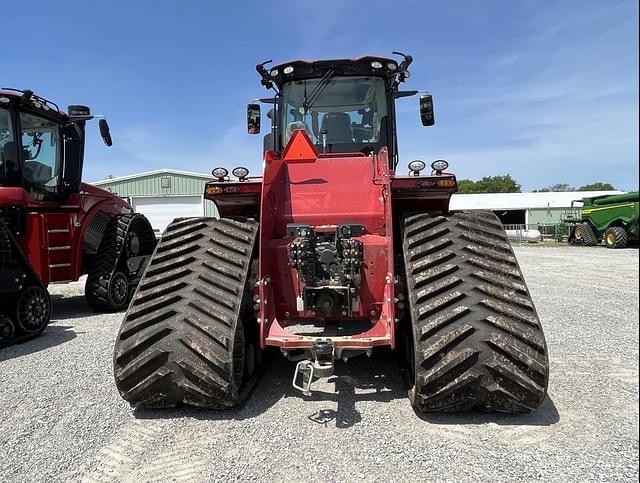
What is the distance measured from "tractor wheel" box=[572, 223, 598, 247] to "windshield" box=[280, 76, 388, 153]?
2197 centimetres

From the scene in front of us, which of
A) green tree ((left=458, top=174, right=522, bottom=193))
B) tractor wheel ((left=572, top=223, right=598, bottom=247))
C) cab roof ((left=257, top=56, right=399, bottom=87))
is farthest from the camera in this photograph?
green tree ((left=458, top=174, right=522, bottom=193))

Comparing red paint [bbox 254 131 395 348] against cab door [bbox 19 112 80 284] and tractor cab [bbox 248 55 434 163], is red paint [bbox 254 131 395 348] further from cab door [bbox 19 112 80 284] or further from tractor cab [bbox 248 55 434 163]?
cab door [bbox 19 112 80 284]

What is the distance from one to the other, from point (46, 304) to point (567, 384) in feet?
20.7

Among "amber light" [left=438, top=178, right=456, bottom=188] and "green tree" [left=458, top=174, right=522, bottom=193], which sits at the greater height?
"green tree" [left=458, top=174, right=522, bottom=193]

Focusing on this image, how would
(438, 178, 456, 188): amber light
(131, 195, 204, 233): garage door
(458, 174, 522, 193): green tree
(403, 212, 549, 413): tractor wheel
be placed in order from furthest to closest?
(458, 174, 522, 193): green tree, (131, 195, 204, 233): garage door, (438, 178, 456, 188): amber light, (403, 212, 549, 413): tractor wheel

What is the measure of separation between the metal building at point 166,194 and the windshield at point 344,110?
774 inches

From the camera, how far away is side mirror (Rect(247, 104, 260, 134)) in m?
6.52

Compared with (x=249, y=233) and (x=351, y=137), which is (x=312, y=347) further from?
(x=351, y=137)

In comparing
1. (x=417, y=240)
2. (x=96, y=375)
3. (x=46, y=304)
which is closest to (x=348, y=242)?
(x=417, y=240)

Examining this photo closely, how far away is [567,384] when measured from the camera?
4.02m

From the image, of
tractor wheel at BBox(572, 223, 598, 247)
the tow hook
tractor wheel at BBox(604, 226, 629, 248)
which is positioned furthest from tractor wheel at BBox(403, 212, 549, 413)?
tractor wheel at BBox(572, 223, 598, 247)

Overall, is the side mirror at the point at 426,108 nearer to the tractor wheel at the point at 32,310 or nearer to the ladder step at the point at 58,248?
the tractor wheel at the point at 32,310

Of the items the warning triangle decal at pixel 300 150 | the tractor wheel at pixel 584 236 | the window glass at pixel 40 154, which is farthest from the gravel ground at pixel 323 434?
the tractor wheel at pixel 584 236

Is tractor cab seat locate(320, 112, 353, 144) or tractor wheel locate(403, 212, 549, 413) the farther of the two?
tractor cab seat locate(320, 112, 353, 144)
